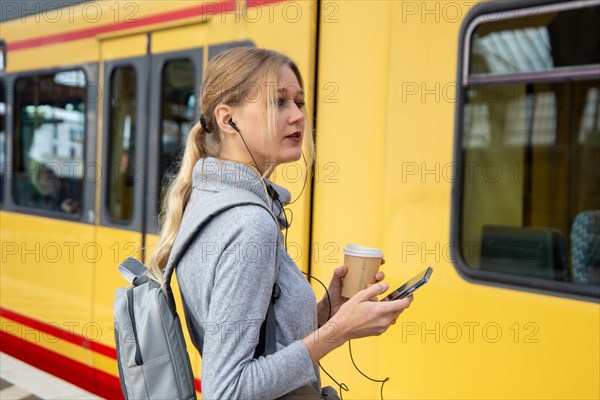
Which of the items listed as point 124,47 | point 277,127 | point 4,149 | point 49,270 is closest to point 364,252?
point 277,127

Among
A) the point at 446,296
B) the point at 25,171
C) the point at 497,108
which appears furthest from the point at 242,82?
the point at 25,171

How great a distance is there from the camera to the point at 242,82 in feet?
5.31

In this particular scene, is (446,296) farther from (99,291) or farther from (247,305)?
(99,291)

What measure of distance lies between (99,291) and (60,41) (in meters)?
1.85

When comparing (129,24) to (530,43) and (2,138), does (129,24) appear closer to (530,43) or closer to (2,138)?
(2,138)

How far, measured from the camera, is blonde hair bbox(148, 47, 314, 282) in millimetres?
1619

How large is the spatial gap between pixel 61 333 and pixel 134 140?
5.04ft

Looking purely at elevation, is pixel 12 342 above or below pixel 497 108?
below

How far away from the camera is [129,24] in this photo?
14.3 feet

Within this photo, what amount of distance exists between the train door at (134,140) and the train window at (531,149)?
1.74 metres

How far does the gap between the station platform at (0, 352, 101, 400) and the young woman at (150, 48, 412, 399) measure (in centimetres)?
232

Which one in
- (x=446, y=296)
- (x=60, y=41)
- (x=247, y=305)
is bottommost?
(x=446, y=296)

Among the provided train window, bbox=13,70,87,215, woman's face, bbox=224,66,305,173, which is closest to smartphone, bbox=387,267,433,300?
woman's face, bbox=224,66,305,173

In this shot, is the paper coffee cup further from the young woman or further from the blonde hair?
the blonde hair
